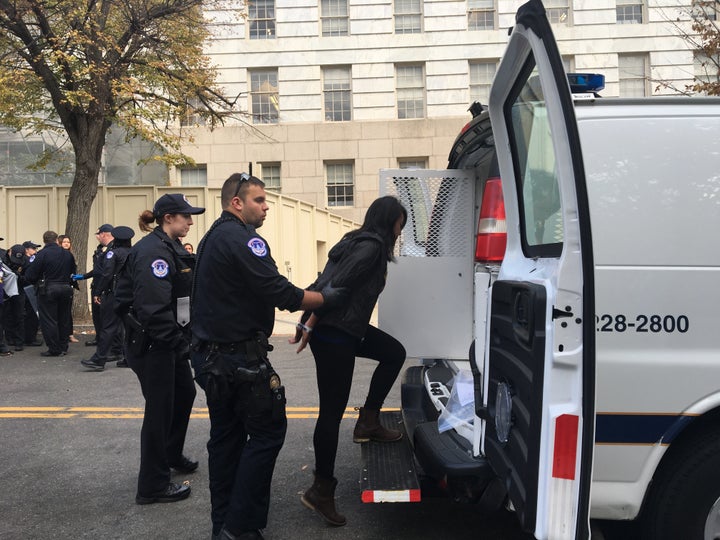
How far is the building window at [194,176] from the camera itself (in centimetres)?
2631

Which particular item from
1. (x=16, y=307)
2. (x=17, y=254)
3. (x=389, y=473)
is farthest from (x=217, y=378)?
(x=17, y=254)

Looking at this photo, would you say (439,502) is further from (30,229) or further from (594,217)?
(30,229)

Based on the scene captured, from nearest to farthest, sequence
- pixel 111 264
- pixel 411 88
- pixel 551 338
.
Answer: pixel 551 338 < pixel 111 264 < pixel 411 88

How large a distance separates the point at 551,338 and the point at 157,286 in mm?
2548

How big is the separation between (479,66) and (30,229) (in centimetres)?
1830

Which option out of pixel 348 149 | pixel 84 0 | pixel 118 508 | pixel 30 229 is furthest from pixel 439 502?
pixel 348 149

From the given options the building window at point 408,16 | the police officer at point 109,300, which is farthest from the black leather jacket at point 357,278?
the building window at point 408,16

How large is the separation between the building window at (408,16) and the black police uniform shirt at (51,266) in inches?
766

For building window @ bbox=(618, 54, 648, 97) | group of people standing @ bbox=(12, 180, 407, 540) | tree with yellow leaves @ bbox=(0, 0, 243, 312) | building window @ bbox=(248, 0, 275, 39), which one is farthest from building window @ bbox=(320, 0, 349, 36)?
group of people standing @ bbox=(12, 180, 407, 540)

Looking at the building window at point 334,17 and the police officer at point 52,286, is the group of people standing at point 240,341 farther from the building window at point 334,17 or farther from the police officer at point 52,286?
the building window at point 334,17

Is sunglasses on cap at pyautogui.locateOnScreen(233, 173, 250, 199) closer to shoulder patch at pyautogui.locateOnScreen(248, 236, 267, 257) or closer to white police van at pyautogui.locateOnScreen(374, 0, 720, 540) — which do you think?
shoulder patch at pyautogui.locateOnScreen(248, 236, 267, 257)

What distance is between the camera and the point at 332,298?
336cm

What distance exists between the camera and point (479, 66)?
25.4 m

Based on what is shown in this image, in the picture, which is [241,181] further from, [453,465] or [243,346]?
[453,465]
